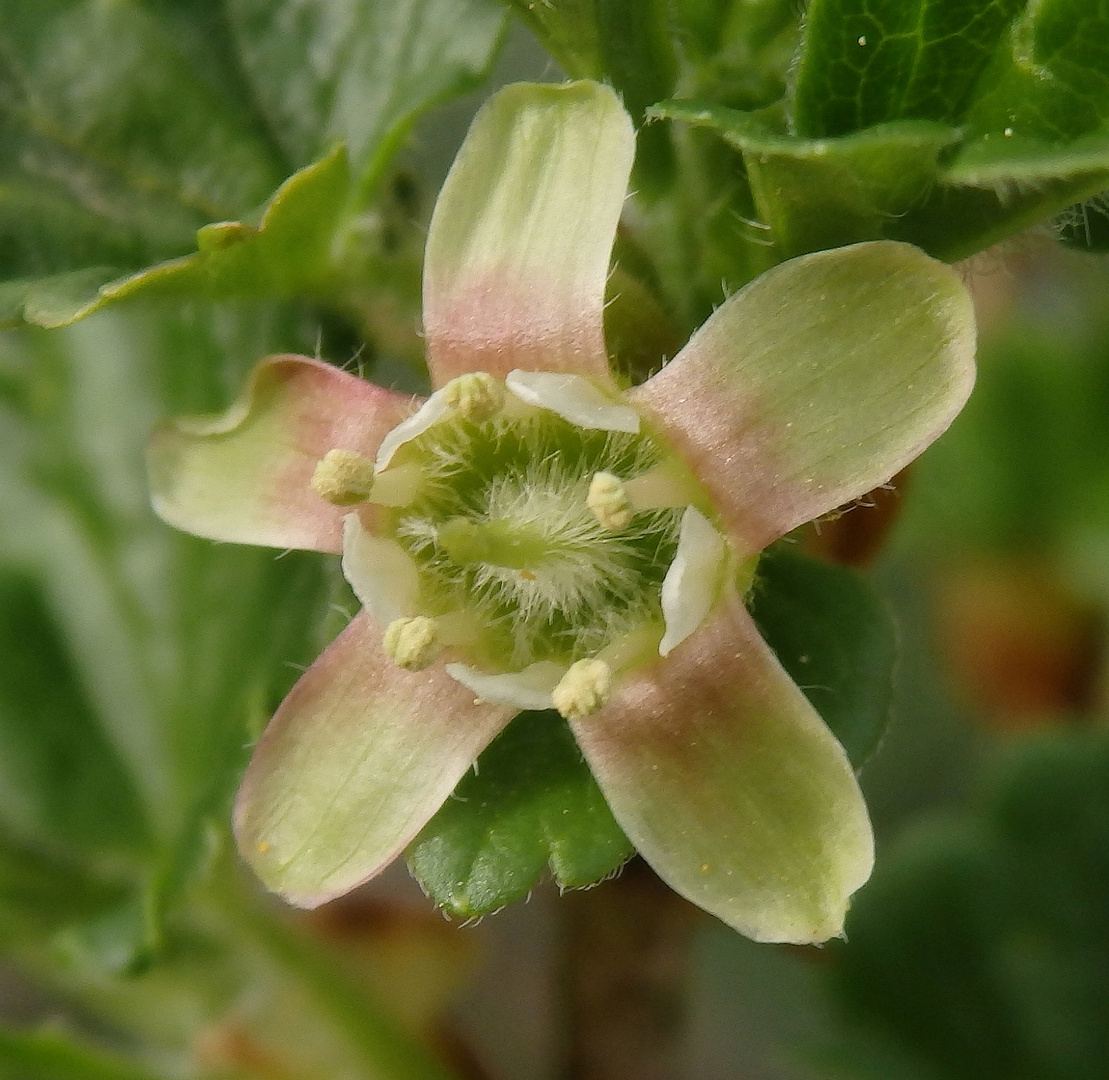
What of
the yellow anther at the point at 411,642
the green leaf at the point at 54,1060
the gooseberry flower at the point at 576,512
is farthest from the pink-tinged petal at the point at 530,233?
the green leaf at the point at 54,1060

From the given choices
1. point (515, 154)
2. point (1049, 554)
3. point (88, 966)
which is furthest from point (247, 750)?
point (1049, 554)

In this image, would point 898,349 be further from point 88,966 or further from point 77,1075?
point 77,1075

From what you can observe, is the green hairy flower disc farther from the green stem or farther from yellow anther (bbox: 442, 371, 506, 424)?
the green stem

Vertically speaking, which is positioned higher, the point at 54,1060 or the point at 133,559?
the point at 133,559

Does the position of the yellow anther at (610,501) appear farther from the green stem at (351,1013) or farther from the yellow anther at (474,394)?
the green stem at (351,1013)

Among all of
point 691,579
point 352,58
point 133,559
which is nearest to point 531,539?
point 691,579

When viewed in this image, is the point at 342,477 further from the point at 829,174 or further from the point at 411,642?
the point at 829,174
